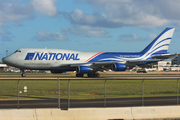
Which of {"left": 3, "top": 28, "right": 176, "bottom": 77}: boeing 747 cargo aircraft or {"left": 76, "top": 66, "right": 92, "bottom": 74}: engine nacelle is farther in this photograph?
{"left": 3, "top": 28, "right": 176, "bottom": 77}: boeing 747 cargo aircraft

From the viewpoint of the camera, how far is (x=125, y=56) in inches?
1795

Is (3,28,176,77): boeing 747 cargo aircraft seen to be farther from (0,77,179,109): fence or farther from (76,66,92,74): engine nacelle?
(0,77,179,109): fence

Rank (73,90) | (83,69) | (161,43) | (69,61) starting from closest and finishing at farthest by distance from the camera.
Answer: (73,90) → (83,69) → (69,61) → (161,43)

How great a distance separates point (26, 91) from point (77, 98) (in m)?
4.18

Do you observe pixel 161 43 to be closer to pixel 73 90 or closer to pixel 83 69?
pixel 83 69

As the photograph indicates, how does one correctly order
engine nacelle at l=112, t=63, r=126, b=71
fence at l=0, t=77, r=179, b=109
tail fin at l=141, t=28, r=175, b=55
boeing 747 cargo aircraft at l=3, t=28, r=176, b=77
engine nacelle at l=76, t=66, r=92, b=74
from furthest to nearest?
tail fin at l=141, t=28, r=175, b=55 < engine nacelle at l=112, t=63, r=126, b=71 < boeing 747 cargo aircraft at l=3, t=28, r=176, b=77 < engine nacelle at l=76, t=66, r=92, b=74 < fence at l=0, t=77, r=179, b=109

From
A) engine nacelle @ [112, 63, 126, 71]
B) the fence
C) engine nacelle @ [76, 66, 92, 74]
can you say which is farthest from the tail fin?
the fence

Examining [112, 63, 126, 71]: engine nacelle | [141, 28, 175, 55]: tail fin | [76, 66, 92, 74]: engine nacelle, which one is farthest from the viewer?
[141, 28, 175, 55]: tail fin

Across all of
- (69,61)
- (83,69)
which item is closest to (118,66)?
(83,69)

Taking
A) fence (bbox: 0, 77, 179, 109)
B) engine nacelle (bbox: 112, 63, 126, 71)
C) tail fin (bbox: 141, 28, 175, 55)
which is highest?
tail fin (bbox: 141, 28, 175, 55)

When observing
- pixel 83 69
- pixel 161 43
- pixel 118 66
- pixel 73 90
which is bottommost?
pixel 73 90

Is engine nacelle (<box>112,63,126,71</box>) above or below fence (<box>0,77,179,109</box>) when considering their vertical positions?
above

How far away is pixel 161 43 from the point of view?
1969 inches

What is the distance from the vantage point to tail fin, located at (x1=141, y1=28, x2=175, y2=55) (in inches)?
1941
